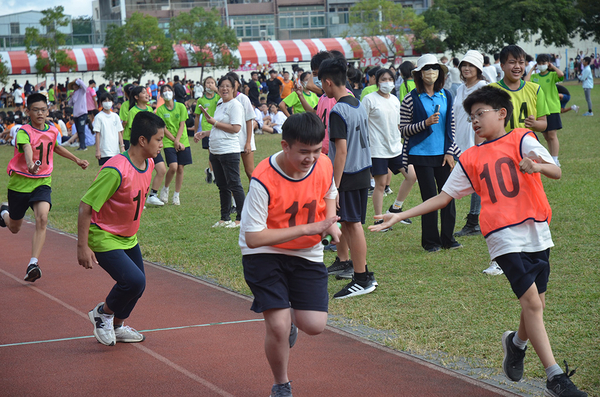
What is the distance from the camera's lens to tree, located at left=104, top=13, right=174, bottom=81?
4599 centimetres

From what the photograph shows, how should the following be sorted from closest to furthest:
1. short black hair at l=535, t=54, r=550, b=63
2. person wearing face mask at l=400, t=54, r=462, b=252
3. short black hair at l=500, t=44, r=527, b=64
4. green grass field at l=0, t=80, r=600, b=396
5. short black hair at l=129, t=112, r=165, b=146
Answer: green grass field at l=0, t=80, r=600, b=396, short black hair at l=129, t=112, r=165, b=146, short black hair at l=500, t=44, r=527, b=64, person wearing face mask at l=400, t=54, r=462, b=252, short black hair at l=535, t=54, r=550, b=63

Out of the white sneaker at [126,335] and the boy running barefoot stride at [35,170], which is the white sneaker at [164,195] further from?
the white sneaker at [126,335]

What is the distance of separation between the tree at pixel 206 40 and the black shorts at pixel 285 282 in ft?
160

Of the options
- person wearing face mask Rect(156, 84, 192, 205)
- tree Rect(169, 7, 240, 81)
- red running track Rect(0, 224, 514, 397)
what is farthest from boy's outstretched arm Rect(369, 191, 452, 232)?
tree Rect(169, 7, 240, 81)

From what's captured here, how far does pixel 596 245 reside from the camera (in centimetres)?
722

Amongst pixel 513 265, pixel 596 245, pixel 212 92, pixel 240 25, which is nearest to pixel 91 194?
pixel 513 265

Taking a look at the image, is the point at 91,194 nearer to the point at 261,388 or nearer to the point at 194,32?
the point at 261,388

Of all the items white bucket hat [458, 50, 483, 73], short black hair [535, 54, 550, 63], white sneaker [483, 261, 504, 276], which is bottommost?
white sneaker [483, 261, 504, 276]

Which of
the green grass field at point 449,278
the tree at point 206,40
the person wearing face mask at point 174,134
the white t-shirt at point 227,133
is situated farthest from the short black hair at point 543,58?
the tree at point 206,40

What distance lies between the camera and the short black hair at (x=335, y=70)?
6.05 metres

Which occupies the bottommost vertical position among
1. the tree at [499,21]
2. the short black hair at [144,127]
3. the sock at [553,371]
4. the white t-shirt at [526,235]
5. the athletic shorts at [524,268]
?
the sock at [553,371]

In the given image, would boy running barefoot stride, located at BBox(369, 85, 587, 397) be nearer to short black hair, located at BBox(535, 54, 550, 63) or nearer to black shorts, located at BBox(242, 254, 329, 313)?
black shorts, located at BBox(242, 254, 329, 313)

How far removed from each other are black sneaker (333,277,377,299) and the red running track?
2.74 ft

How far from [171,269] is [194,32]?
4834 centimetres
